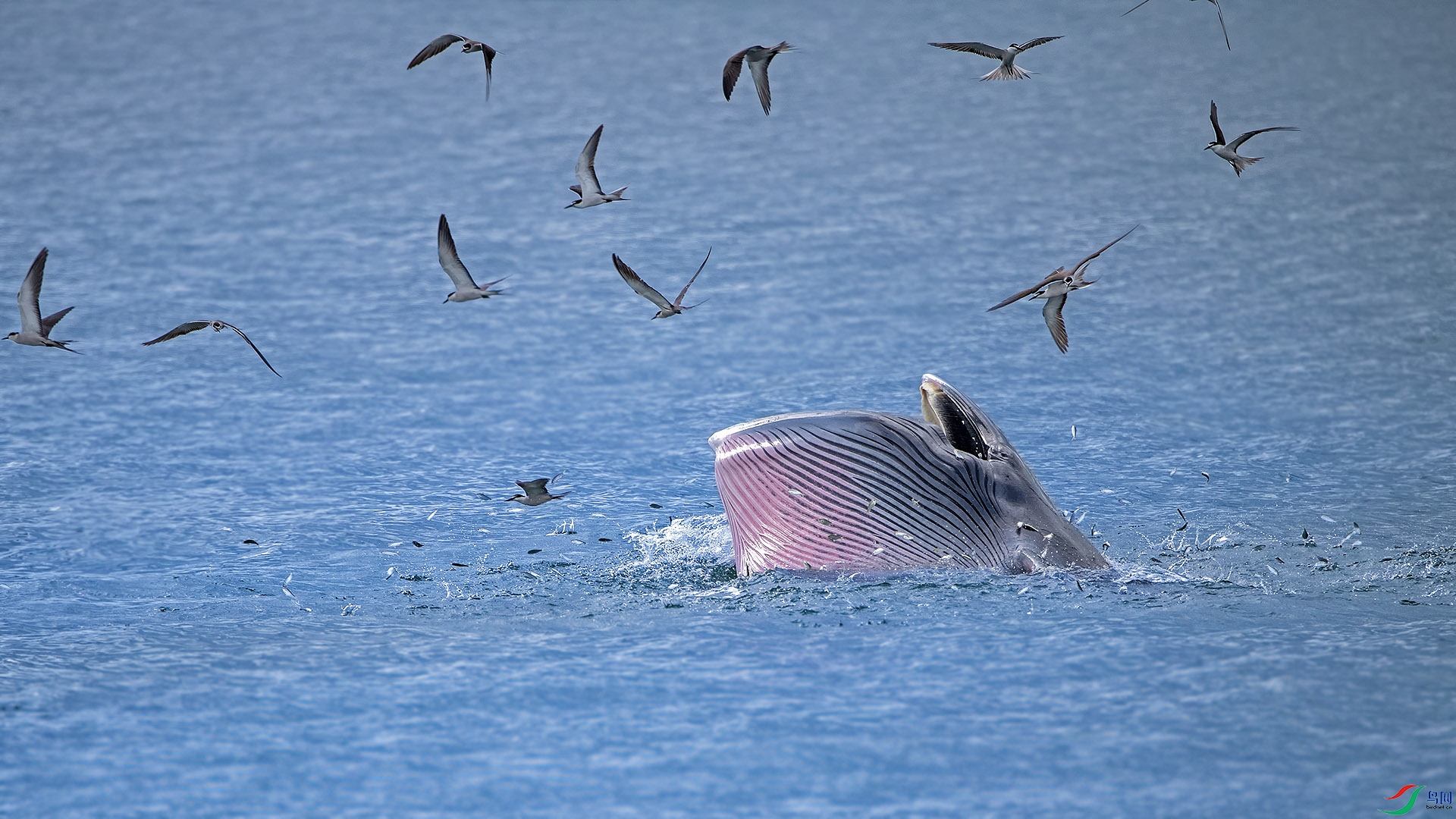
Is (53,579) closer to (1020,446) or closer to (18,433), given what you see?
(18,433)

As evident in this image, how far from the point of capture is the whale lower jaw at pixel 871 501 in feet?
22.5

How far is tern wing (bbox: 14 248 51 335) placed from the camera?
24.7ft

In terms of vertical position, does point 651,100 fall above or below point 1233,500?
above

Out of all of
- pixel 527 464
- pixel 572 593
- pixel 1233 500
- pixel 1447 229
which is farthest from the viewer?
pixel 1447 229

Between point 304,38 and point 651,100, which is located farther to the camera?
point 304,38

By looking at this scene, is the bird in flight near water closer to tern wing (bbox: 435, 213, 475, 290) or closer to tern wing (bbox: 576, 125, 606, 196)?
tern wing (bbox: 576, 125, 606, 196)

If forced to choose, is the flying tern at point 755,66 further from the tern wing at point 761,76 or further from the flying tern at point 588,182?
the flying tern at point 588,182

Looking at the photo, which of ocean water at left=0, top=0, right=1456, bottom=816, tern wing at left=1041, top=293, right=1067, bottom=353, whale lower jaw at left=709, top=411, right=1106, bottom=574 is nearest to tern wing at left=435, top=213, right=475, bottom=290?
ocean water at left=0, top=0, right=1456, bottom=816

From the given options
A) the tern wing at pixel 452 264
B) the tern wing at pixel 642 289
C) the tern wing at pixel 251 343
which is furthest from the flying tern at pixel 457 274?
the tern wing at pixel 251 343

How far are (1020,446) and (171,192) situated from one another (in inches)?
396

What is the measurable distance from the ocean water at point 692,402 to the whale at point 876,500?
0.45ft

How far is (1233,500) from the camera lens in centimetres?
928

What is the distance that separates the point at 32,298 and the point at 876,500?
4491 millimetres

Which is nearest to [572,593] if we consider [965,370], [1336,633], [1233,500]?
Answer: [1336,633]
